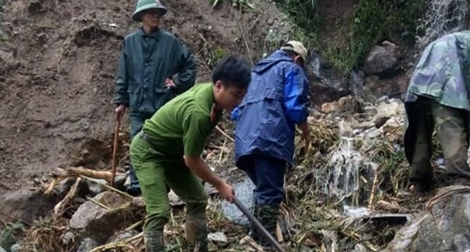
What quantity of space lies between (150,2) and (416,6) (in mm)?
5162

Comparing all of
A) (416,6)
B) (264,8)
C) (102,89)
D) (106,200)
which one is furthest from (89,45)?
(416,6)

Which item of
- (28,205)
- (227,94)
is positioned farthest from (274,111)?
(28,205)

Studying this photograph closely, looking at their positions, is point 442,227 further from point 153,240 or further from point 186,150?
point 153,240

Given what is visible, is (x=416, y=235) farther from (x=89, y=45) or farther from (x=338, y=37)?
(x=338, y=37)

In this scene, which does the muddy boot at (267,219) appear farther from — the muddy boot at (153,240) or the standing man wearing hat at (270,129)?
the muddy boot at (153,240)

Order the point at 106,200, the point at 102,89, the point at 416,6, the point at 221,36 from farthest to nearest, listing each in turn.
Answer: the point at 416,6 < the point at 221,36 < the point at 102,89 < the point at 106,200

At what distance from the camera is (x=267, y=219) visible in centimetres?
655

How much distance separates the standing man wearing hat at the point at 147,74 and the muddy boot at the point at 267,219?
156 centimetres

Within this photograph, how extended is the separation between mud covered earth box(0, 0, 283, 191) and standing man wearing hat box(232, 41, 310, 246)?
279 centimetres

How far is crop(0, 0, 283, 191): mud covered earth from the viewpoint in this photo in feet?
30.5

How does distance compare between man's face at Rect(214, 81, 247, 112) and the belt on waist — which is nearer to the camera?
man's face at Rect(214, 81, 247, 112)

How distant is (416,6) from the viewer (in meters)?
11.9

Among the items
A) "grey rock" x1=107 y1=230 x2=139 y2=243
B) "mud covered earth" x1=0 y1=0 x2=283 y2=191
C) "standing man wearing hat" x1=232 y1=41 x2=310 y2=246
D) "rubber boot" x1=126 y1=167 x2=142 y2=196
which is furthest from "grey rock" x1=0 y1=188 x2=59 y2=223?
"standing man wearing hat" x1=232 y1=41 x2=310 y2=246

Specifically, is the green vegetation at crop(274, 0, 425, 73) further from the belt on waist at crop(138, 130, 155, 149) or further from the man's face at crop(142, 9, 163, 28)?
the belt on waist at crop(138, 130, 155, 149)
